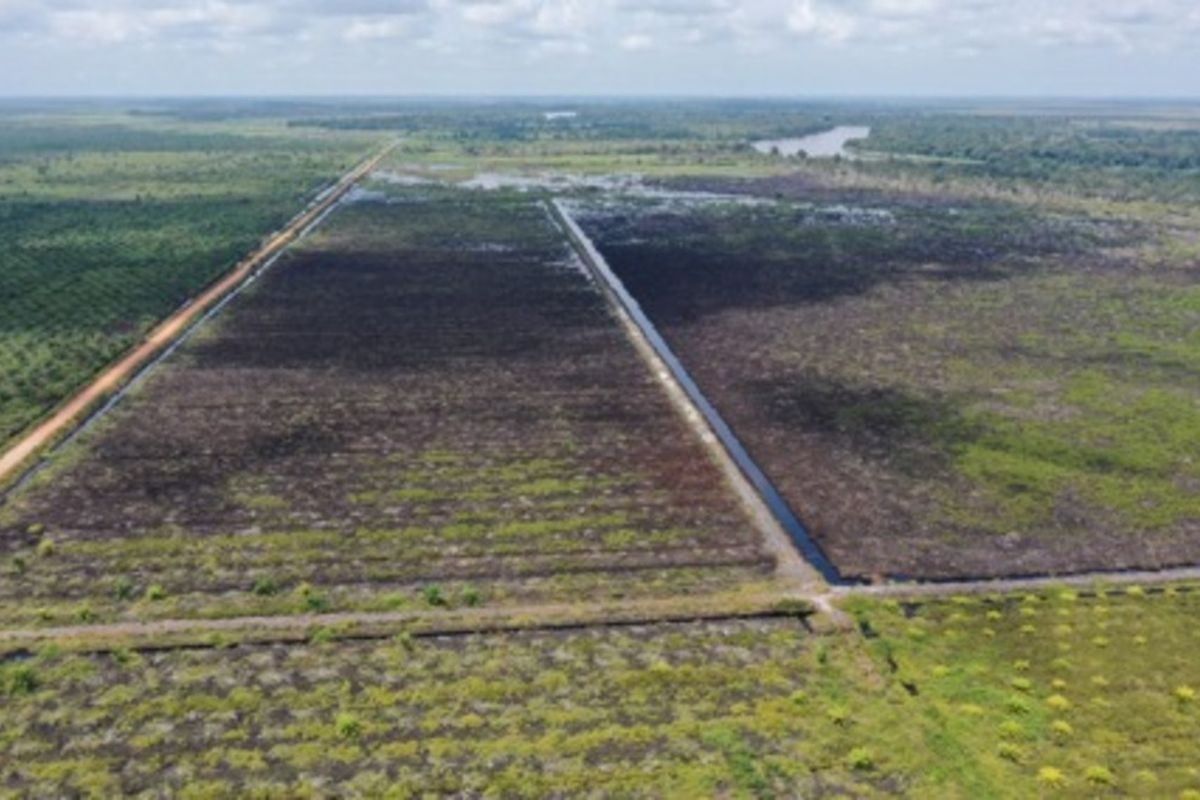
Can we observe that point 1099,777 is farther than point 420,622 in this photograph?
No

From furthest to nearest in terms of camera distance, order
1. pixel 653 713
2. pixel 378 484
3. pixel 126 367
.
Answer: pixel 126 367 → pixel 378 484 → pixel 653 713

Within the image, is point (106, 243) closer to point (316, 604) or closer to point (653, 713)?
point (316, 604)

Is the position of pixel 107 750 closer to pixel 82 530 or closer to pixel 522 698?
pixel 522 698

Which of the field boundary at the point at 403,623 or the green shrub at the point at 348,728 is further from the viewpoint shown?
the field boundary at the point at 403,623

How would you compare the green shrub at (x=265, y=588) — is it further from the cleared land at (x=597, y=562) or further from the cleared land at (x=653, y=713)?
the cleared land at (x=653, y=713)

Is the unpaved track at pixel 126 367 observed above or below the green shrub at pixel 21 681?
above

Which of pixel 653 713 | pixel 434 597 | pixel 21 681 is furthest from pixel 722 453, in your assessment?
pixel 21 681

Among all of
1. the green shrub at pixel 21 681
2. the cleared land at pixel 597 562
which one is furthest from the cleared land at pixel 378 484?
the green shrub at pixel 21 681

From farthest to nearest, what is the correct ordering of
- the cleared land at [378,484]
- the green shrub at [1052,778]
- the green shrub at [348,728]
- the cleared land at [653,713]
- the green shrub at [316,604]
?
the cleared land at [378,484]
the green shrub at [316,604]
the green shrub at [348,728]
the cleared land at [653,713]
the green shrub at [1052,778]
